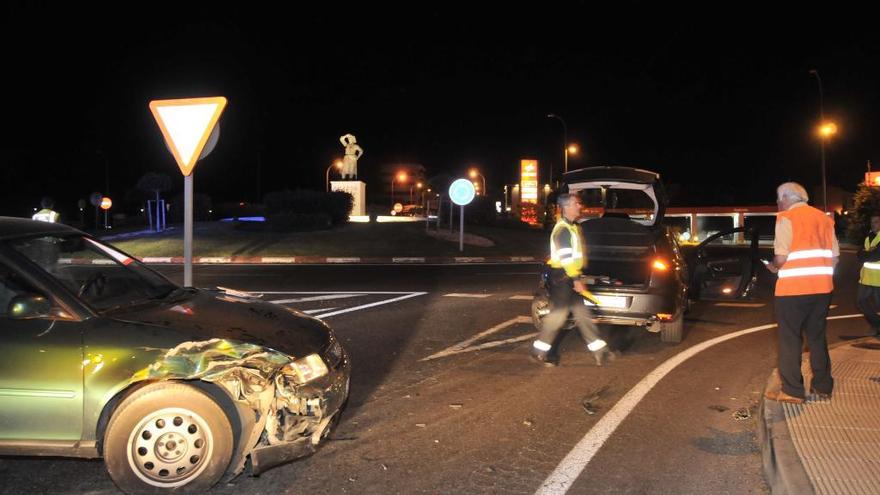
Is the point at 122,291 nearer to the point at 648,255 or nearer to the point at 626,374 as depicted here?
the point at 626,374

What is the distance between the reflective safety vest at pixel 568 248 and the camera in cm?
738

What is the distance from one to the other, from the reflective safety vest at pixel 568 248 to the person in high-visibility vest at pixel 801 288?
2.04 m

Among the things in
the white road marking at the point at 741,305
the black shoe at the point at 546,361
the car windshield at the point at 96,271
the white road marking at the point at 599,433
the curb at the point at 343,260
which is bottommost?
the white road marking at the point at 599,433

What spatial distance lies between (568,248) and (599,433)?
96.6 inches

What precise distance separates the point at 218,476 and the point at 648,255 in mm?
5898

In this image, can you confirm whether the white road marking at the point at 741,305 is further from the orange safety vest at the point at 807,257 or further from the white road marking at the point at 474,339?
the orange safety vest at the point at 807,257

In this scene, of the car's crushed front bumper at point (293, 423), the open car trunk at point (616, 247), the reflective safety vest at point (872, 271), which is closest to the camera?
the car's crushed front bumper at point (293, 423)

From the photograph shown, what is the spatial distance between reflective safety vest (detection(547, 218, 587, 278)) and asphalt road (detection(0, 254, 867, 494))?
105cm

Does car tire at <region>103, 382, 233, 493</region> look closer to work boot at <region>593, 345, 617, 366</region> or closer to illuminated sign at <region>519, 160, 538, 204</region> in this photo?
work boot at <region>593, 345, 617, 366</region>

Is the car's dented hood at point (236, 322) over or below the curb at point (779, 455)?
over

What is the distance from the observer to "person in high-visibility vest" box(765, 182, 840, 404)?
5684mm

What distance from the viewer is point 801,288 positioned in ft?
18.7

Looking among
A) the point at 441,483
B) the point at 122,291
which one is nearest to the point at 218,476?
the point at 441,483

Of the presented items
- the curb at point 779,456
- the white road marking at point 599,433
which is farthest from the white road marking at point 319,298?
the curb at point 779,456
